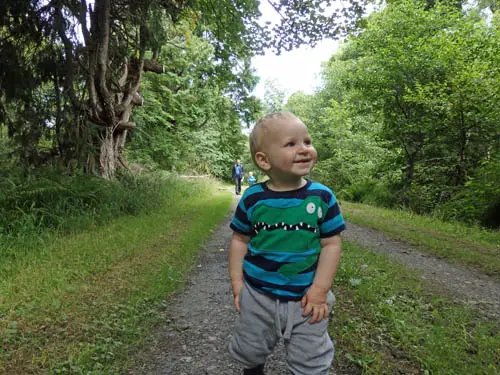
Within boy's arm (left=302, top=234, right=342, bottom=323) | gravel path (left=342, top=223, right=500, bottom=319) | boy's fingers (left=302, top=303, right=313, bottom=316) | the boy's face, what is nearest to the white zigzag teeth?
boy's arm (left=302, top=234, right=342, bottom=323)

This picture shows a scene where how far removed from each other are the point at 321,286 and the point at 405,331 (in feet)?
5.54

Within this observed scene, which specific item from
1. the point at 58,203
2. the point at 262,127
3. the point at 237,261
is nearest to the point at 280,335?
the point at 237,261

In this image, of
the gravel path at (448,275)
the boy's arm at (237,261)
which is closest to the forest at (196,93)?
the gravel path at (448,275)

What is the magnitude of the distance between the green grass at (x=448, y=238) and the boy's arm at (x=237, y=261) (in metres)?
4.43

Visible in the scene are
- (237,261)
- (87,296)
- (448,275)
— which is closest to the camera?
(237,261)

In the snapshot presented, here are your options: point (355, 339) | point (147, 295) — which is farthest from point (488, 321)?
point (147, 295)

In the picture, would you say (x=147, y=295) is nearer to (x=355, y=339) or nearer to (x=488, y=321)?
(x=355, y=339)

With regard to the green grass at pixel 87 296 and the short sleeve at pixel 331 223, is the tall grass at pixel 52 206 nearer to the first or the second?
the green grass at pixel 87 296

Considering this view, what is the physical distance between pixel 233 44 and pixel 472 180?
26.2 ft

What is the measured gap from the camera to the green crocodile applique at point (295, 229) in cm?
150

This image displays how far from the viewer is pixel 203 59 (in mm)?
13688

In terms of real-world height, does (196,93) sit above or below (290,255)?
above

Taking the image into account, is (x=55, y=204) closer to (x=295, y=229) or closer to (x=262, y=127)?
(x=262, y=127)

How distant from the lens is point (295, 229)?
1505 mm
